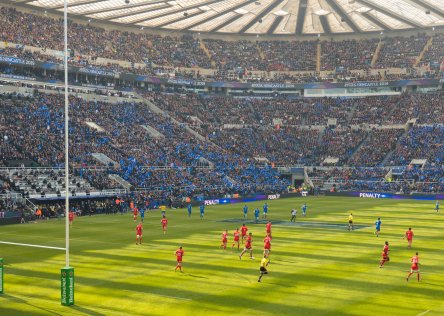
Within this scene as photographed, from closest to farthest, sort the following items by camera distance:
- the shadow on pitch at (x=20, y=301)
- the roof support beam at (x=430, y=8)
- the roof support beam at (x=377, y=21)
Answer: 1. the shadow on pitch at (x=20, y=301)
2. the roof support beam at (x=430, y=8)
3. the roof support beam at (x=377, y=21)

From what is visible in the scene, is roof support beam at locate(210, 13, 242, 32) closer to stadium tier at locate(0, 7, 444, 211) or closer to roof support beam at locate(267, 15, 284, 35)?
roof support beam at locate(267, 15, 284, 35)

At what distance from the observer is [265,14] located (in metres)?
90.1

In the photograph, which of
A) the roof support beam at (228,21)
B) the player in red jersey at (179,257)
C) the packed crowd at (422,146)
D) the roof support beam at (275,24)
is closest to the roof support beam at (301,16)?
the roof support beam at (275,24)

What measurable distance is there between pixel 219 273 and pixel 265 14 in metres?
69.1

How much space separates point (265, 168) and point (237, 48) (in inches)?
1349

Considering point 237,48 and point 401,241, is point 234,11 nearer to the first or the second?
point 237,48

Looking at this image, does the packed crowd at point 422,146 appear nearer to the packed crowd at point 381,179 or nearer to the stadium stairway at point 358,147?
the packed crowd at point 381,179

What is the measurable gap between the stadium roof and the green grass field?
1600 inches

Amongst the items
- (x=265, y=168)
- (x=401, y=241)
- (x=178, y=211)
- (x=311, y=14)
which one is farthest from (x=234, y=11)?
(x=401, y=241)

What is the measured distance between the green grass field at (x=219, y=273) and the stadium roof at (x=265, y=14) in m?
40.6

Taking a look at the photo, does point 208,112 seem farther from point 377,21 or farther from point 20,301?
point 20,301

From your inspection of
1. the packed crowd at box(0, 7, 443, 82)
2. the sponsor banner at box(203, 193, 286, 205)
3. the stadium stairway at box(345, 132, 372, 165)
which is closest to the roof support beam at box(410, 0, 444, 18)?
the stadium stairway at box(345, 132, 372, 165)

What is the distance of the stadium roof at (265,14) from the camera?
7894 cm

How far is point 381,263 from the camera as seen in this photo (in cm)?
2909
